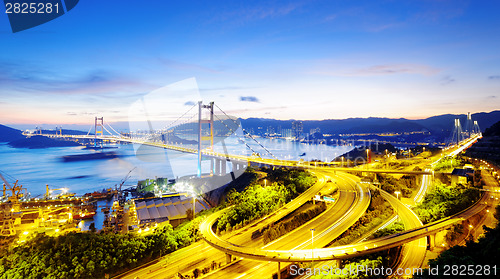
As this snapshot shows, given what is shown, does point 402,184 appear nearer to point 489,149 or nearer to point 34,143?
point 489,149

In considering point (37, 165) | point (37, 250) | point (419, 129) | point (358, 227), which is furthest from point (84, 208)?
point (419, 129)

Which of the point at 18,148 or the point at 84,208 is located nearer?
the point at 84,208

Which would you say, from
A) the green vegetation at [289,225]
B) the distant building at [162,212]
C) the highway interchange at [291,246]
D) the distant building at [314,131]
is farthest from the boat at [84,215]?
the distant building at [314,131]

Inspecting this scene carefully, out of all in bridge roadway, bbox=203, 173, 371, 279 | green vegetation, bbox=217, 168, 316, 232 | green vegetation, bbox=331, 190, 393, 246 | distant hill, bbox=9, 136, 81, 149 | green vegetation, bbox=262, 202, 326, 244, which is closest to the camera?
bridge roadway, bbox=203, 173, 371, 279

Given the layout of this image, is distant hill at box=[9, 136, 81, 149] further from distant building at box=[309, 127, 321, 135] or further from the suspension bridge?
distant building at box=[309, 127, 321, 135]

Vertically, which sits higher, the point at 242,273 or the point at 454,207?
the point at 454,207

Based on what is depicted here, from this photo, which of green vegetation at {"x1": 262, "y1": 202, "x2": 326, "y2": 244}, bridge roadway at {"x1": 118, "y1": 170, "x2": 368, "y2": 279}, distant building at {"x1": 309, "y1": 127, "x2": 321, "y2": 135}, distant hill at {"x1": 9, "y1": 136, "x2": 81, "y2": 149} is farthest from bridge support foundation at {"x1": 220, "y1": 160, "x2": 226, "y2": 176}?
distant building at {"x1": 309, "y1": 127, "x2": 321, "y2": 135}

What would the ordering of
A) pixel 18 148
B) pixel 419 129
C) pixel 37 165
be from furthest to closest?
pixel 419 129
pixel 18 148
pixel 37 165

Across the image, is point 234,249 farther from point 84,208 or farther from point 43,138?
point 43,138
